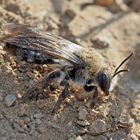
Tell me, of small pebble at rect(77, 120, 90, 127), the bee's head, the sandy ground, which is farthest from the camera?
the bee's head

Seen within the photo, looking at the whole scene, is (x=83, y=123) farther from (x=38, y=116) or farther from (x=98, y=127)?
(x=38, y=116)

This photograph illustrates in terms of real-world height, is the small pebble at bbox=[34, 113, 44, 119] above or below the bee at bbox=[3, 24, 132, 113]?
below

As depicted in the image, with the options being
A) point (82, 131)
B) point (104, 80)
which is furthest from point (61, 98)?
point (104, 80)

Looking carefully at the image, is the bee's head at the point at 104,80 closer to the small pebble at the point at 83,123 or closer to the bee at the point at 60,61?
the bee at the point at 60,61

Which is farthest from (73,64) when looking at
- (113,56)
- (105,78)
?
(113,56)

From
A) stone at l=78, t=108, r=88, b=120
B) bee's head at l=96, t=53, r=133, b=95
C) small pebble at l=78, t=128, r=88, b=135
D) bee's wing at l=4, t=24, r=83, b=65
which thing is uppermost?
bee's wing at l=4, t=24, r=83, b=65

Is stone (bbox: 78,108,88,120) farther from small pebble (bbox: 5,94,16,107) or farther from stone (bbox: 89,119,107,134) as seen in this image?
small pebble (bbox: 5,94,16,107)

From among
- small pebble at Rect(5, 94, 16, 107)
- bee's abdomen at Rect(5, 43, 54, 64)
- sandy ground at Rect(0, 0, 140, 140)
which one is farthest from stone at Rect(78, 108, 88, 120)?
small pebble at Rect(5, 94, 16, 107)
